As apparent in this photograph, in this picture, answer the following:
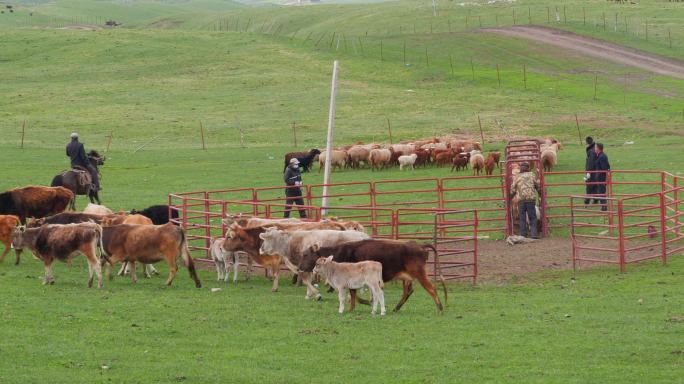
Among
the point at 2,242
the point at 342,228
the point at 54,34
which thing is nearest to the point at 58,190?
the point at 2,242

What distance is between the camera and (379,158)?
39.5 meters

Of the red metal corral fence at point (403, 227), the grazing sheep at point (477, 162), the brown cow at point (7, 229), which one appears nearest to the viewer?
the red metal corral fence at point (403, 227)

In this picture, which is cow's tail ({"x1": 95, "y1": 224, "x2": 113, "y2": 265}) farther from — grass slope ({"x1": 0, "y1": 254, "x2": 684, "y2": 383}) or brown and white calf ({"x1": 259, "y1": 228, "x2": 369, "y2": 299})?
brown and white calf ({"x1": 259, "y1": 228, "x2": 369, "y2": 299})

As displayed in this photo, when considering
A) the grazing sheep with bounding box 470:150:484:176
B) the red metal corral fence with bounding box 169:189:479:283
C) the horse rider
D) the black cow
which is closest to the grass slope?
the red metal corral fence with bounding box 169:189:479:283

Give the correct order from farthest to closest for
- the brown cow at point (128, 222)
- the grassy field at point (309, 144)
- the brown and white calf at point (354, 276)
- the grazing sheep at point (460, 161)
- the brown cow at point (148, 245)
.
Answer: the grazing sheep at point (460, 161) → the brown cow at point (128, 222) → the brown cow at point (148, 245) → the brown and white calf at point (354, 276) → the grassy field at point (309, 144)

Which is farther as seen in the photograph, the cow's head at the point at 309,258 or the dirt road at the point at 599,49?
the dirt road at the point at 599,49

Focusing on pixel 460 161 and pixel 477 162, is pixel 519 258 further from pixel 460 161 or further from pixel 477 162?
pixel 460 161

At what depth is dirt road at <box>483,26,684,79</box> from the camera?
65.5 meters

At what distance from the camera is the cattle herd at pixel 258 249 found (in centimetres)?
1700

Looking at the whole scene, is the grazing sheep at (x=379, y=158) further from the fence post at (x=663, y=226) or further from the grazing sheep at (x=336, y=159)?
the fence post at (x=663, y=226)

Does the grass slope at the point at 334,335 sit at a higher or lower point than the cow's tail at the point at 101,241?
lower

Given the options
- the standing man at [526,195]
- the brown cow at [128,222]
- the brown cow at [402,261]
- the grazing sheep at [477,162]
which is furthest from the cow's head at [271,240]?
the grazing sheep at [477,162]

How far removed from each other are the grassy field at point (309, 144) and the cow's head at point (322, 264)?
58cm

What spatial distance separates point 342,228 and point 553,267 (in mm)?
4277
